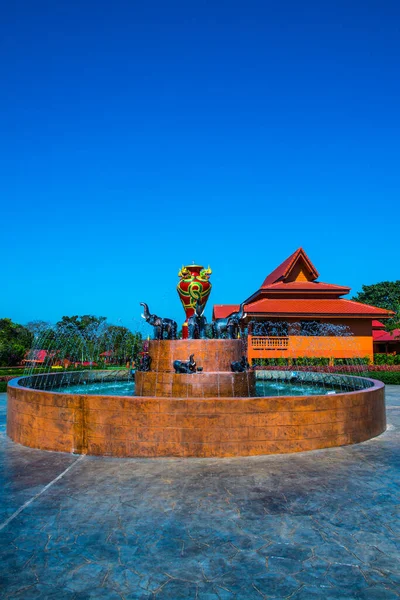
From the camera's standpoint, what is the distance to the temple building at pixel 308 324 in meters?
30.0

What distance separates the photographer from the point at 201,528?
523 cm

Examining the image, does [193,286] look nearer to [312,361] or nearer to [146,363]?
[146,363]

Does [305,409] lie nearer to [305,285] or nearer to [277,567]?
[277,567]

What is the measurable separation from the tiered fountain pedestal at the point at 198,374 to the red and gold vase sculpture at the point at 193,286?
461 cm

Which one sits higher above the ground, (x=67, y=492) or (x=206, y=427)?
(x=206, y=427)

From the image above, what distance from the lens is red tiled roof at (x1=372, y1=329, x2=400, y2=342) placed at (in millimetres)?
43062

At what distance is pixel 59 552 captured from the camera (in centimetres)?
469

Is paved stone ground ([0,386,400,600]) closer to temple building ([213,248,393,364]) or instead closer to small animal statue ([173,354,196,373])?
small animal statue ([173,354,196,373])

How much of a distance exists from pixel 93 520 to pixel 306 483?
3172mm

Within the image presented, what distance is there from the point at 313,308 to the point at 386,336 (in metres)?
17.1

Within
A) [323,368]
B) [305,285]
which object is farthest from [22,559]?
[305,285]

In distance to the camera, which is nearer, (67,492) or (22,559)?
(22,559)

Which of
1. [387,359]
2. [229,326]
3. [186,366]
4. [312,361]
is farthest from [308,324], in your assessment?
[186,366]

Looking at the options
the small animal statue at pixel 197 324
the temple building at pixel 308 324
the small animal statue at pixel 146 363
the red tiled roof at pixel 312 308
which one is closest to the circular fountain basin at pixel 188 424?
the small animal statue at pixel 146 363
